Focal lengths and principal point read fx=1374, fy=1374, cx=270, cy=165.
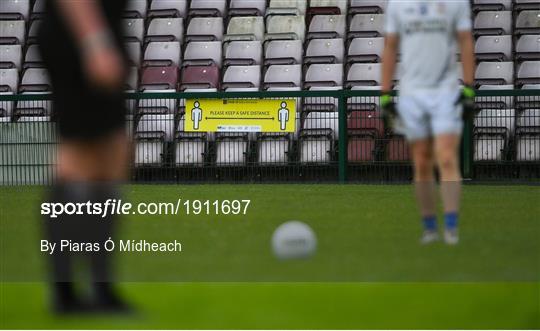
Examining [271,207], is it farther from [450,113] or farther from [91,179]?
[91,179]

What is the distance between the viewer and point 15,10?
20859 millimetres

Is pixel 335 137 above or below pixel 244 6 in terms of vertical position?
below

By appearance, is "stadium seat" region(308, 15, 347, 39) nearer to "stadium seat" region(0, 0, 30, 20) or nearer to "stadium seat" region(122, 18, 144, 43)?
"stadium seat" region(122, 18, 144, 43)

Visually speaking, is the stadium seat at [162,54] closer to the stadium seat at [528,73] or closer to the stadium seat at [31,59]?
the stadium seat at [31,59]

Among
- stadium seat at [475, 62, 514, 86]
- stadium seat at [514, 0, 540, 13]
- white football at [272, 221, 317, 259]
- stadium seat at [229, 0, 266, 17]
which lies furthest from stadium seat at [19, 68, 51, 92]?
white football at [272, 221, 317, 259]

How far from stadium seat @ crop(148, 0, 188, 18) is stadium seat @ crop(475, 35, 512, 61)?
4579 millimetres

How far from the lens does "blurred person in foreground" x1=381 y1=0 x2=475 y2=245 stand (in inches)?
357

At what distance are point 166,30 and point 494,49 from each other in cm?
480

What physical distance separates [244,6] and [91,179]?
49.5ft

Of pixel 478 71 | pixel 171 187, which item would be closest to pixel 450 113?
pixel 171 187

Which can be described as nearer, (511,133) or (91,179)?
(91,179)

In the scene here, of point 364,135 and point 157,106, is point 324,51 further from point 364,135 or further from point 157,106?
point 157,106

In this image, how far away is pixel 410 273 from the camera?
7.71 meters

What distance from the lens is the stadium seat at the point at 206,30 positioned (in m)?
19.9
